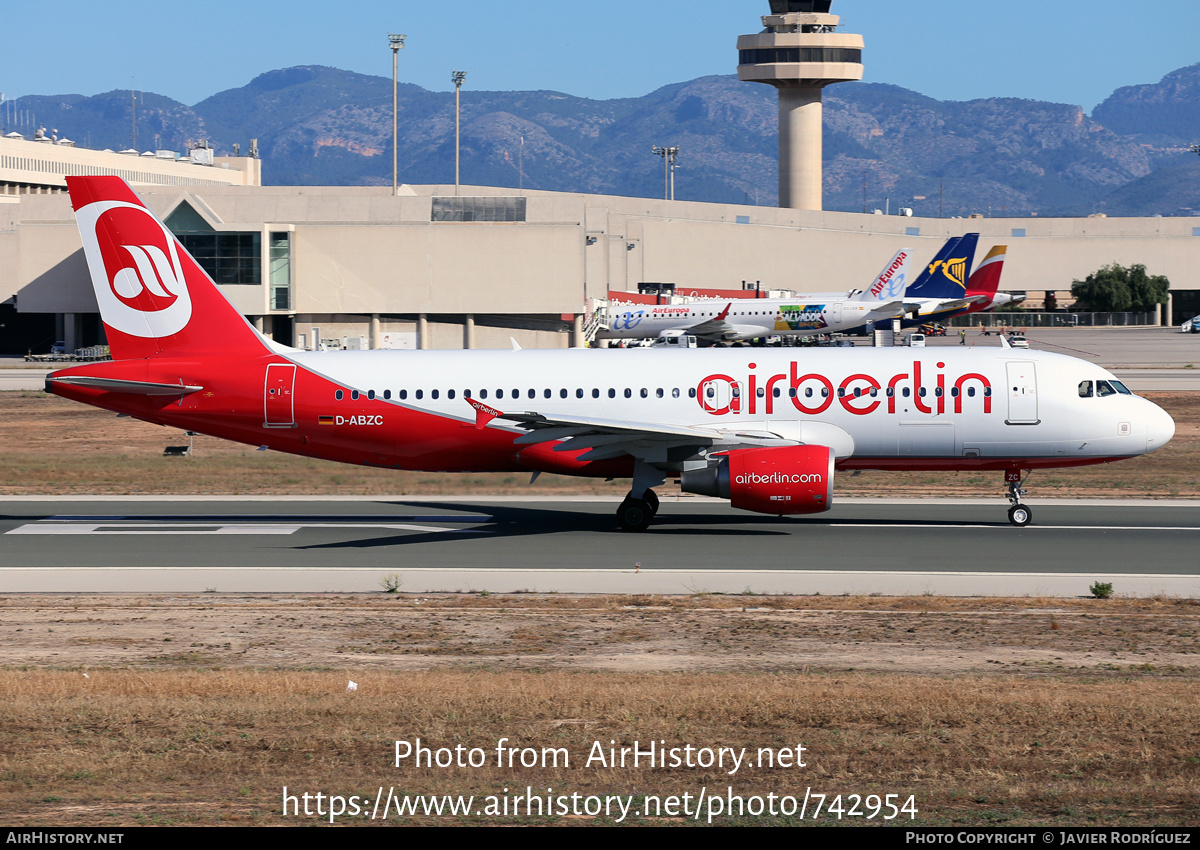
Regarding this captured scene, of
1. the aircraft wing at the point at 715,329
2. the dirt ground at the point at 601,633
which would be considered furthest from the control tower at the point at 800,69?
the dirt ground at the point at 601,633

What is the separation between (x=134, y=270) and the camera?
100ft

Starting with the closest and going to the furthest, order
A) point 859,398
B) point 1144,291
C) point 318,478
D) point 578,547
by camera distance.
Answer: point 578,547, point 859,398, point 318,478, point 1144,291

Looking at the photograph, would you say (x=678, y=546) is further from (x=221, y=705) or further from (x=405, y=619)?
(x=221, y=705)

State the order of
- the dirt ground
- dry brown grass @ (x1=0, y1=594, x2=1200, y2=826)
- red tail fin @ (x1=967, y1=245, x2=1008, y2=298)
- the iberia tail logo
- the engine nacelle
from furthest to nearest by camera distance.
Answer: red tail fin @ (x1=967, y1=245, x2=1008, y2=298) → the iberia tail logo → the engine nacelle → the dirt ground → dry brown grass @ (x1=0, y1=594, x2=1200, y2=826)

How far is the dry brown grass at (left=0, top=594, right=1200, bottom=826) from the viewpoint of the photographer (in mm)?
11859

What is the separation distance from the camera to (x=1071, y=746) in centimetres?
1316

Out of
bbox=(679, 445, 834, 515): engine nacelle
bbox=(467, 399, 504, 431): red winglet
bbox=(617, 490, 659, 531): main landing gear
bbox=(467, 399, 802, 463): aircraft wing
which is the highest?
bbox=(467, 399, 504, 431): red winglet

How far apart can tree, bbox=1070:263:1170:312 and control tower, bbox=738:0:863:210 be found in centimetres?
3979

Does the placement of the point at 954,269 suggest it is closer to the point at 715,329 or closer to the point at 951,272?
the point at 951,272

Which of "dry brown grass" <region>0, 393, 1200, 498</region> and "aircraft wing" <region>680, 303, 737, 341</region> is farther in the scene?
"aircraft wing" <region>680, 303, 737, 341</region>

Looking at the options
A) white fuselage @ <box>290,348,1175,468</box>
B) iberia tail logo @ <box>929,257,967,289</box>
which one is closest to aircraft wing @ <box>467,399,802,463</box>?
white fuselage @ <box>290,348,1175,468</box>

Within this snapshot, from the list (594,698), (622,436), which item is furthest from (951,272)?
(594,698)

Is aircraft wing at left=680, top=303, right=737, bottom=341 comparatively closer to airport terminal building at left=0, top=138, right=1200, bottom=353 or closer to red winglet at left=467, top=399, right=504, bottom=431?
airport terminal building at left=0, top=138, right=1200, bottom=353

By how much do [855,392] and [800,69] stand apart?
164972 millimetres
